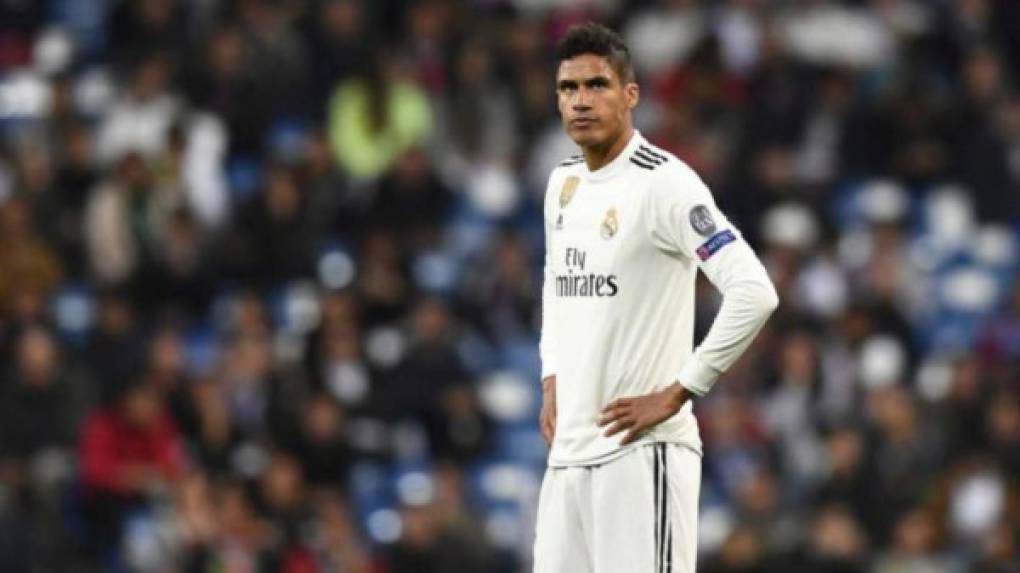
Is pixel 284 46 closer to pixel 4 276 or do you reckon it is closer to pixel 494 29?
pixel 494 29

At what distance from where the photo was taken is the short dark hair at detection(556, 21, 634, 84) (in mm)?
7676

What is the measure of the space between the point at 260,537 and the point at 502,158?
170 inches

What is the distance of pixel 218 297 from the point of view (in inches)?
655

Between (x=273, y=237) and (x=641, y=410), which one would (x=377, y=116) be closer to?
(x=273, y=237)

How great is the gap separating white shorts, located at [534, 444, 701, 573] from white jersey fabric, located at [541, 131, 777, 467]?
0.05 metres

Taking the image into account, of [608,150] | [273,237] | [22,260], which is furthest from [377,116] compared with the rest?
[608,150]

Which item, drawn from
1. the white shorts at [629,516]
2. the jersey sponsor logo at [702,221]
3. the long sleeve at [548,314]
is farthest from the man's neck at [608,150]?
the white shorts at [629,516]

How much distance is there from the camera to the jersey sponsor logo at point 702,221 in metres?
7.54

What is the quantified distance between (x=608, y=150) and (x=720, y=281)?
0.58 m

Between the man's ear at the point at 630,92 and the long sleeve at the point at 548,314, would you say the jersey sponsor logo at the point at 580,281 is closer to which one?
the long sleeve at the point at 548,314

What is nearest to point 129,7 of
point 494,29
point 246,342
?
point 494,29

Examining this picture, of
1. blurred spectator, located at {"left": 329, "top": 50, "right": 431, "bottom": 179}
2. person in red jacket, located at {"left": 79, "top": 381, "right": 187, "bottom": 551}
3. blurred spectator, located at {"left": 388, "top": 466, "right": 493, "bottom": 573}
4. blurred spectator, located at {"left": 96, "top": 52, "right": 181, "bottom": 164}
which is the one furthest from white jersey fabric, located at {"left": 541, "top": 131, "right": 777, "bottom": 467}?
blurred spectator, located at {"left": 329, "top": 50, "right": 431, "bottom": 179}

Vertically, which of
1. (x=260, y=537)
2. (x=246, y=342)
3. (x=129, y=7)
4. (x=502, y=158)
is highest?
(x=129, y=7)

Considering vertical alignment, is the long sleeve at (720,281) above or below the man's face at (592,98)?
below
